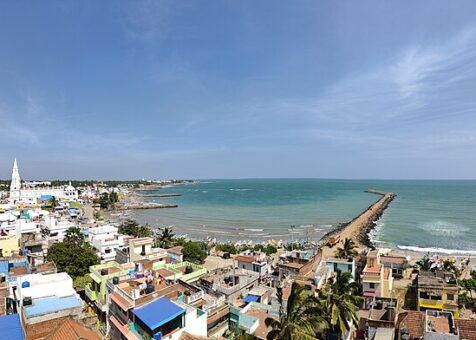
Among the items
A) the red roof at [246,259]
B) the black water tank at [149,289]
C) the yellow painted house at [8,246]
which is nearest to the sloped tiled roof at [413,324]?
the black water tank at [149,289]

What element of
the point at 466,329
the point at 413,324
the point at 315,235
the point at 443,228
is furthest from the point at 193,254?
the point at 443,228

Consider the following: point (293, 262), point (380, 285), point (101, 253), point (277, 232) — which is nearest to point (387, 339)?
point (380, 285)

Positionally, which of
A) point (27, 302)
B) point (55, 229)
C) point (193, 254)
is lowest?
point (193, 254)

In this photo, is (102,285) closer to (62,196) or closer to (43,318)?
(43,318)

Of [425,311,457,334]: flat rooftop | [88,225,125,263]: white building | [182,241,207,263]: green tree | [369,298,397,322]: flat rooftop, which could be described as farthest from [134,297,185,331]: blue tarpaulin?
[182,241,207,263]: green tree

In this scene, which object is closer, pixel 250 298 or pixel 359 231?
pixel 250 298

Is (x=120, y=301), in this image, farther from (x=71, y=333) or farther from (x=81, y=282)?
(x=81, y=282)

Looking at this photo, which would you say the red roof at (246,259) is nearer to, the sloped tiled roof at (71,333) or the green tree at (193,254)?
the green tree at (193,254)
